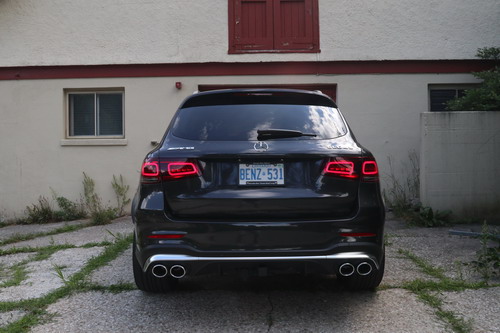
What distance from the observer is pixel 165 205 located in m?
3.20

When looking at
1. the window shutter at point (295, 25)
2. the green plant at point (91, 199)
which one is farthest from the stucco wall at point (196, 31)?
the green plant at point (91, 199)

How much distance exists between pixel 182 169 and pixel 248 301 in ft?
4.60

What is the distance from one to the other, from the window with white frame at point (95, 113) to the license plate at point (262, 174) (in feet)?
22.4

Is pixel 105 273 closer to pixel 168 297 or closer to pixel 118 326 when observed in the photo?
A: pixel 168 297

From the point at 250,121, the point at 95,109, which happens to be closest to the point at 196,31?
the point at 95,109

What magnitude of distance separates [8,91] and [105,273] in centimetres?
634

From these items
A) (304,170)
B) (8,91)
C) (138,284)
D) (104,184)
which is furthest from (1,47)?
(304,170)

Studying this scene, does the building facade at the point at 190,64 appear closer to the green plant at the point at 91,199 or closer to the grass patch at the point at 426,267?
the green plant at the point at 91,199

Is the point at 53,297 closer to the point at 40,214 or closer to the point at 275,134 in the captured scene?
the point at 275,134

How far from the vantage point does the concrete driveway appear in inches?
134

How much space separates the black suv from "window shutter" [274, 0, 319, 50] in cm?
623

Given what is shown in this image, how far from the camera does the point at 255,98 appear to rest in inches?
146

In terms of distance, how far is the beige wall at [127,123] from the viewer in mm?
9102

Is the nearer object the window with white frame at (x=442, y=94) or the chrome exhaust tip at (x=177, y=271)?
the chrome exhaust tip at (x=177, y=271)
